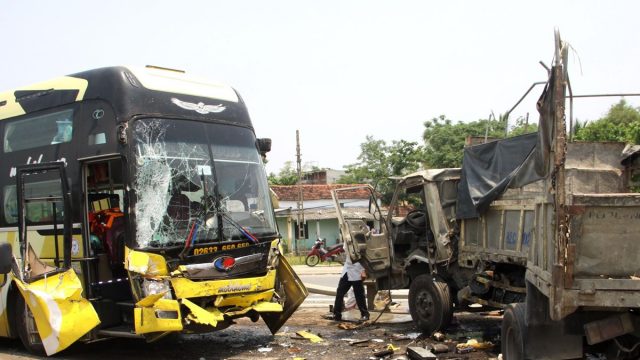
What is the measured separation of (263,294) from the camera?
7.44 m

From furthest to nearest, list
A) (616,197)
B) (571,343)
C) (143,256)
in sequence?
(143,256)
(571,343)
(616,197)

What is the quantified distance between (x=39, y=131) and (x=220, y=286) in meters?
3.38

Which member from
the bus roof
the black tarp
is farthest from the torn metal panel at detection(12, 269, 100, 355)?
the black tarp

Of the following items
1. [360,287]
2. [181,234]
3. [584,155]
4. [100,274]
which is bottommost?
[360,287]

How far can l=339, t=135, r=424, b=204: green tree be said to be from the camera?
35406 mm

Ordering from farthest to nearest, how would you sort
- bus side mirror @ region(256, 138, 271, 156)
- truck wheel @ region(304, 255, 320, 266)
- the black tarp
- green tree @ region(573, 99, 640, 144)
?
truck wheel @ region(304, 255, 320, 266)
green tree @ region(573, 99, 640, 144)
bus side mirror @ region(256, 138, 271, 156)
the black tarp

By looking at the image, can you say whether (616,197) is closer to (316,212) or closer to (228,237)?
(228,237)

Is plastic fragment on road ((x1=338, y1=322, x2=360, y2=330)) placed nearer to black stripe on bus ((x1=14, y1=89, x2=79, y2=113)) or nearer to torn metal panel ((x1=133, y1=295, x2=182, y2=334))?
torn metal panel ((x1=133, y1=295, x2=182, y2=334))

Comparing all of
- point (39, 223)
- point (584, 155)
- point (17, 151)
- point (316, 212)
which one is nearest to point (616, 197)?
point (584, 155)

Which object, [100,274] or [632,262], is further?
[100,274]

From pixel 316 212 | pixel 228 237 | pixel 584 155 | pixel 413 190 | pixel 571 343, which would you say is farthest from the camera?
pixel 316 212

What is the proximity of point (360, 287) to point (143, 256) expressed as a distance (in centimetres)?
454

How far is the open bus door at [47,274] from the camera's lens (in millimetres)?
6891

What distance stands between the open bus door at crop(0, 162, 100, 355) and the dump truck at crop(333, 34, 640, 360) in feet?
14.3
